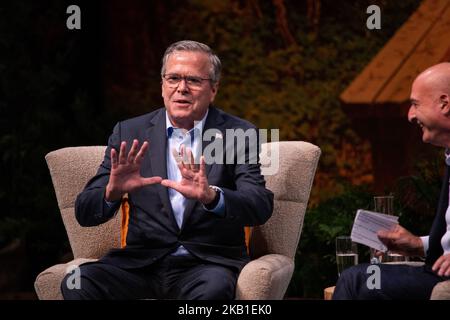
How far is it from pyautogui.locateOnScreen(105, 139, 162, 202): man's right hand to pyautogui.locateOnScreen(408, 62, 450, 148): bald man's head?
1.14 m

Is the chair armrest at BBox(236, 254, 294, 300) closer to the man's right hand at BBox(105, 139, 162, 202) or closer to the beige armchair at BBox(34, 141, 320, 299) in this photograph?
the beige armchair at BBox(34, 141, 320, 299)

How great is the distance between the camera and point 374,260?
4078mm

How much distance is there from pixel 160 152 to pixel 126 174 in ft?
1.10

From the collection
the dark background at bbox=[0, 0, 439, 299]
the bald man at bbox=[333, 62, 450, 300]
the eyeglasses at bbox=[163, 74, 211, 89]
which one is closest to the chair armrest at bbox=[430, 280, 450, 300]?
the bald man at bbox=[333, 62, 450, 300]

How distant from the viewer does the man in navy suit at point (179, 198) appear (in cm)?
369

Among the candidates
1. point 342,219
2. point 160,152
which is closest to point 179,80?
point 160,152

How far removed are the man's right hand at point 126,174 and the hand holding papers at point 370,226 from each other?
0.86m

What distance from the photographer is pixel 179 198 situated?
13.1 feet

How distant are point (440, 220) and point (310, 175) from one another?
0.84 meters

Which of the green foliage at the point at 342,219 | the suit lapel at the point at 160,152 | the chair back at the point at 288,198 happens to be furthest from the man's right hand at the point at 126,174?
the green foliage at the point at 342,219

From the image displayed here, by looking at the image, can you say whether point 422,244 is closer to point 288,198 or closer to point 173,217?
point 288,198

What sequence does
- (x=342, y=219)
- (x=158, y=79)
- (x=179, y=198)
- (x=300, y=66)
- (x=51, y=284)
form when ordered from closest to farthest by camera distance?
1. (x=51, y=284)
2. (x=179, y=198)
3. (x=342, y=219)
4. (x=300, y=66)
5. (x=158, y=79)

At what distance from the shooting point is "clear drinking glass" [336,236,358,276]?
169 inches
